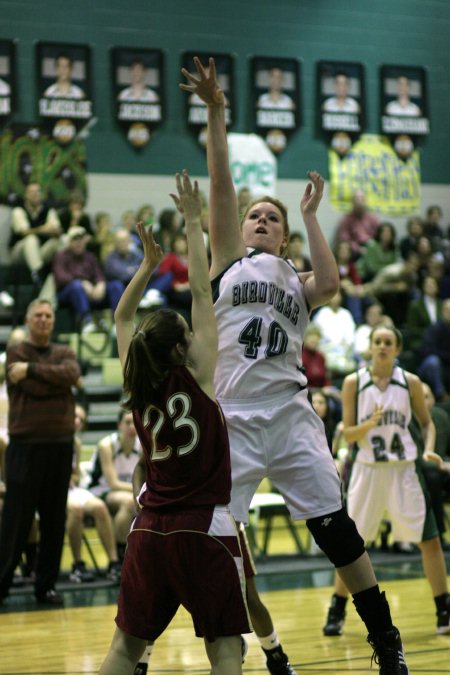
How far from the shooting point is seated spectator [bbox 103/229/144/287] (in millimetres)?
14117

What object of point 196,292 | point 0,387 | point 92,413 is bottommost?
point 92,413

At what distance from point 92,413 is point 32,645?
6666 mm

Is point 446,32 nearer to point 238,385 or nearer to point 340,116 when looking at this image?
point 340,116

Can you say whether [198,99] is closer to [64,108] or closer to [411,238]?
[64,108]

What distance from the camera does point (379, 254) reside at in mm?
16641

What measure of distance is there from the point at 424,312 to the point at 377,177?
12.2 feet

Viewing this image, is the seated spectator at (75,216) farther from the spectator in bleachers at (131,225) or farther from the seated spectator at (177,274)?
the seated spectator at (177,274)

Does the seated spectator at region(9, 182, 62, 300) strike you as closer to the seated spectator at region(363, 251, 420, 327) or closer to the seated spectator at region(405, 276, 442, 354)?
the seated spectator at region(363, 251, 420, 327)

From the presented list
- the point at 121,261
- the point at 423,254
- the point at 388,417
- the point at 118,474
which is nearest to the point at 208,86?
the point at 388,417

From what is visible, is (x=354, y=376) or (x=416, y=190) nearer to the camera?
(x=354, y=376)

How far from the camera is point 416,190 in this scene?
1844 centimetres

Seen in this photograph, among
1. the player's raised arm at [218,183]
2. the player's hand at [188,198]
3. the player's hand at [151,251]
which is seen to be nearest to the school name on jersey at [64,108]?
the player's raised arm at [218,183]

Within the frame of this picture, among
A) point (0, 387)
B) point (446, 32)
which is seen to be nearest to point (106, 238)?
point (0, 387)

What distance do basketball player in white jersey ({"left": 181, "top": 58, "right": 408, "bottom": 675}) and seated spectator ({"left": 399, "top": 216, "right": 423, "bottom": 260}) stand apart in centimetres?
1228
